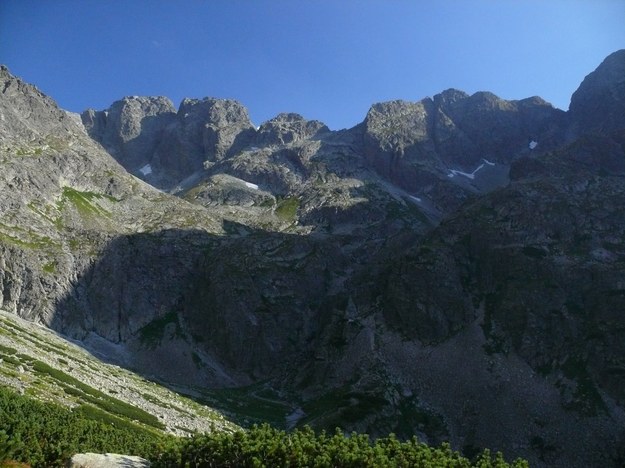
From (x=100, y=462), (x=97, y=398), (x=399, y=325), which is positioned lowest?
(x=97, y=398)

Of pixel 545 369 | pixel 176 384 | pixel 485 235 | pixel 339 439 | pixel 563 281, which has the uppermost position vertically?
pixel 485 235

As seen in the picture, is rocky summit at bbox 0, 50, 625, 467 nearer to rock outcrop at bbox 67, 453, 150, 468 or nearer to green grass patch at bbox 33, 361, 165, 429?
green grass patch at bbox 33, 361, 165, 429

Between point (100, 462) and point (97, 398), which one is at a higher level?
point (100, 462)

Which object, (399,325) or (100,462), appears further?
(399,325)

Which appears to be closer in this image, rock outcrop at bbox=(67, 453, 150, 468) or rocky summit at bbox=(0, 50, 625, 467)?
rock outcrop at bbox=(67, 453, 150, 468)

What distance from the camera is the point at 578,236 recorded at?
185 metres

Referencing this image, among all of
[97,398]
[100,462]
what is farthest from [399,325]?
[100,462]

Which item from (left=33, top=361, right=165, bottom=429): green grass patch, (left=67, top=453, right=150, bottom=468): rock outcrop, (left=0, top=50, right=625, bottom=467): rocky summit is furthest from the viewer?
(left=0, top=50, right=625, bottom=467): rocky summit

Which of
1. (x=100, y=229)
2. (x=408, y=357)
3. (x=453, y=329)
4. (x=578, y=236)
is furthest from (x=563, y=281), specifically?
(x=100, y=229)

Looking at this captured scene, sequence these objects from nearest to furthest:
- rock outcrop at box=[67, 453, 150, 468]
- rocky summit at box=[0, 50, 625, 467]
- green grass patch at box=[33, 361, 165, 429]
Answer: rock outcrop at box=[67, 453, 150, 468], green grass patch at box=[33, 361, 165, 429], rocky summit at box=[0, 50, 625, 467]

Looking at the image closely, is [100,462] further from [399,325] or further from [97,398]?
[399,325]

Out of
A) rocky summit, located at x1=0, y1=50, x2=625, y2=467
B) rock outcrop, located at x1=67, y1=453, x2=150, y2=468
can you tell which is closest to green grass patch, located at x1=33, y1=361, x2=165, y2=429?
rocky summit, located at x1=0, y1=50, x2=625, y2=467

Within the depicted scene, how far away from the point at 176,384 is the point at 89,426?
82405 millimetres

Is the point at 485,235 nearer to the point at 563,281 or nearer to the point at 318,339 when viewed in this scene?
the point at 563,281
